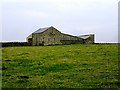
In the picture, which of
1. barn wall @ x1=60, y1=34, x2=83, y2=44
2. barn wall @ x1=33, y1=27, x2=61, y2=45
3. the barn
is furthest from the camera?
barn wall @ x1=60, y1=34, x2=83, y2=44

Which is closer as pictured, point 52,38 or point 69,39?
point 52,38

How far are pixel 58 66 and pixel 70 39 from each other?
157ft

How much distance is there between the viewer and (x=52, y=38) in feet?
225

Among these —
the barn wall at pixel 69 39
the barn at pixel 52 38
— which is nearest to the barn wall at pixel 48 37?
the barn at pixel 52 38

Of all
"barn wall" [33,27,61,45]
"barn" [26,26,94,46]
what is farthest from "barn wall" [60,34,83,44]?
"barn wall" [33,27,61,45]

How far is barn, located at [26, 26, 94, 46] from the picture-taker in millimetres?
67562

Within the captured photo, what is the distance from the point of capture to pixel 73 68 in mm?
24594

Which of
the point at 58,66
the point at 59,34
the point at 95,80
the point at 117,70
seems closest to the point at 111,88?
the point at 95,80

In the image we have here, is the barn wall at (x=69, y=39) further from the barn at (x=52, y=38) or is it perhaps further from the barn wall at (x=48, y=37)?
the barn wall at (x=48, y=37)

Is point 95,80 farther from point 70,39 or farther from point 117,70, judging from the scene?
point 70,39

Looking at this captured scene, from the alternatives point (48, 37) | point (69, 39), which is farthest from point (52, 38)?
point (69, 39)

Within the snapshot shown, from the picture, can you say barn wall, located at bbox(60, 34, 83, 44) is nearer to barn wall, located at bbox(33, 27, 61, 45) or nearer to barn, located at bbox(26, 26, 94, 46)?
barn, located at bbox(26, 26, 94, 46)

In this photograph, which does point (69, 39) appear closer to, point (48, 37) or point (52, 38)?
point (52, 38)

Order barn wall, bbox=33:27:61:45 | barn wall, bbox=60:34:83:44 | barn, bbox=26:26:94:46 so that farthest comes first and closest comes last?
barn wall, bbox=60:34:83:44 → barn, bbox=26:26:94:46 → barn wall, bbox=33:27:61:45
